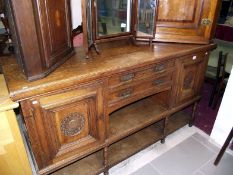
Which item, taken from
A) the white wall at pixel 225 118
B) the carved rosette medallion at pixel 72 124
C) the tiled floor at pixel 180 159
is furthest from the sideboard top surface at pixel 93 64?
the tiled floor at pixel 180 159

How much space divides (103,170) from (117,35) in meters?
1.13

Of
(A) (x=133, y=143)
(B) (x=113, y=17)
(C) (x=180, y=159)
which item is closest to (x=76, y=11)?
(B) (x=113, y=17)

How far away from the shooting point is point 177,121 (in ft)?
7.45

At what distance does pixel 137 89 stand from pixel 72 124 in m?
0.55

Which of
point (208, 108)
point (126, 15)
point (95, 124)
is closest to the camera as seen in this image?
point (95, 124)

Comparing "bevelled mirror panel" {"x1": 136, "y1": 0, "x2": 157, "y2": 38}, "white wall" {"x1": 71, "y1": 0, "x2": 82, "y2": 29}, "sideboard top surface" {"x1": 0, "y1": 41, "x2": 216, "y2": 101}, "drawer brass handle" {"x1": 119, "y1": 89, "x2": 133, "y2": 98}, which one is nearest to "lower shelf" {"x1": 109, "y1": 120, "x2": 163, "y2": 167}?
"drawer brass handle" {"x1": 119, "y1": 89, "x2": 133, "y2": 98}

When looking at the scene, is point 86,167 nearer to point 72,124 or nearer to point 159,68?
point 72,124

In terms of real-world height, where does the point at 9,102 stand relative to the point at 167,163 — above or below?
above

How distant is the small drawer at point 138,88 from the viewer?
1417 millimetres

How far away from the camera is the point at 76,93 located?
1.21m

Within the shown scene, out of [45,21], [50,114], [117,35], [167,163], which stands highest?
[45,21]

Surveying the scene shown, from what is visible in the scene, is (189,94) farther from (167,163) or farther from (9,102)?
(9,102)

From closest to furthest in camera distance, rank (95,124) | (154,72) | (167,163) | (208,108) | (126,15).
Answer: (95,124)
(154,72)
(126,15)
(167,163)
(208,108)

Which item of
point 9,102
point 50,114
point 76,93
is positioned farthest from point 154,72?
point 9,102
